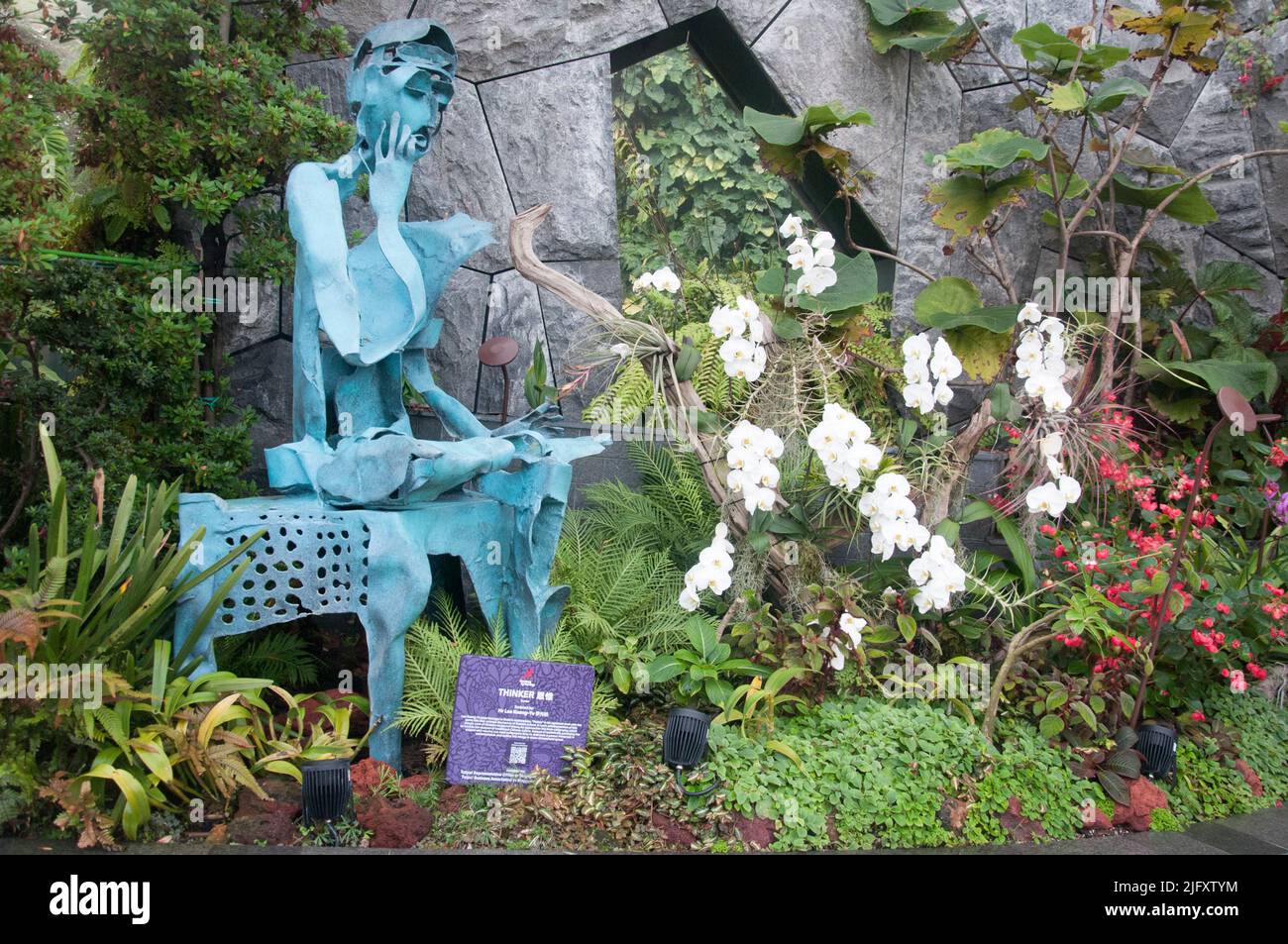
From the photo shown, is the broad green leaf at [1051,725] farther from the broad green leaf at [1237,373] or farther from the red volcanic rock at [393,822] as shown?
the red volcanic rock at [393,822]

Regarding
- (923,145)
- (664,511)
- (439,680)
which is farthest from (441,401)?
(923,145)

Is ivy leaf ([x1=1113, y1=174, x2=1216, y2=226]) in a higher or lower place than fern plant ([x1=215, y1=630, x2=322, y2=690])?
higher

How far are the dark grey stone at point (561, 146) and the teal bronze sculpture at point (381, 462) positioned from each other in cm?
127

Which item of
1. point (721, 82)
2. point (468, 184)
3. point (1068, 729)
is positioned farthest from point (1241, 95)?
point (468, 184)

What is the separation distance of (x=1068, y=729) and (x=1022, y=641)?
0.33 meters

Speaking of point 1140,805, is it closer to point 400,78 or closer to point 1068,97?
point 1068,97

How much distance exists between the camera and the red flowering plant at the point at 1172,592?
3336mm

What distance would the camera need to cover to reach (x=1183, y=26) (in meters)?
4.37

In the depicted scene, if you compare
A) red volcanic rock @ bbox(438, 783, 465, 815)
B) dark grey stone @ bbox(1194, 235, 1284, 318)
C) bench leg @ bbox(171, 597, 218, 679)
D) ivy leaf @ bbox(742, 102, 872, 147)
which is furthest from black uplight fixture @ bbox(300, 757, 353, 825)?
dark grey stone @ bbox(1194, 235, 1284, 318)

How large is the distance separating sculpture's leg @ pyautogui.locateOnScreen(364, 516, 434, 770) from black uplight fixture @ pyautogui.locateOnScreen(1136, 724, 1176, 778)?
8.06ft

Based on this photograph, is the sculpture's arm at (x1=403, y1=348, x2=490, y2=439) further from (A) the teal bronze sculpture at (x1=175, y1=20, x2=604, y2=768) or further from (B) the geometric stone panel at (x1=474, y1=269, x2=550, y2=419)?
(B) the geometric stone panel at (x1=474, y1=269, x2=550, y2=419)

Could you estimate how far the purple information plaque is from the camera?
2881 millimetres

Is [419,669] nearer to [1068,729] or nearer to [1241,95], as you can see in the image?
[1068,729]
